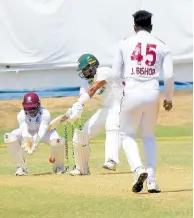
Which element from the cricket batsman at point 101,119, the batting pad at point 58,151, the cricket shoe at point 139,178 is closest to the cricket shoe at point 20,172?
the batting pad at point 58,151

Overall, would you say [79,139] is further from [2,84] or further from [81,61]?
[2,84]

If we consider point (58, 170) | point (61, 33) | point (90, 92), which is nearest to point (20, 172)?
point (58, 170)

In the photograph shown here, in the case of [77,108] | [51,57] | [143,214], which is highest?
[51,57]

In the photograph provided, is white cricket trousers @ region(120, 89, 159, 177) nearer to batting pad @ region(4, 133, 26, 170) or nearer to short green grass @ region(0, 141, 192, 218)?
short green grass @ region(0, 141, 192, 218)

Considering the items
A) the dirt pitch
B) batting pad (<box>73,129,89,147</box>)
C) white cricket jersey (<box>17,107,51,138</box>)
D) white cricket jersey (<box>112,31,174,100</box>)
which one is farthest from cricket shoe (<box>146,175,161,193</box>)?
the dirt pitch

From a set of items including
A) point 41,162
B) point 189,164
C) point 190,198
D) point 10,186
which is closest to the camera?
point 190,198

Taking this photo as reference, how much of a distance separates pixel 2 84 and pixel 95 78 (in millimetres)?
11549

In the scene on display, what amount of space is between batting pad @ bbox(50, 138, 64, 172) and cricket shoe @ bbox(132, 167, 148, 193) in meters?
2.38

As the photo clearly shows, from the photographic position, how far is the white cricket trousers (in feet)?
30.9

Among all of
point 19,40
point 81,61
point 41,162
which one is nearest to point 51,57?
point 19,40

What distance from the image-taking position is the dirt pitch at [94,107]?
1977 cm

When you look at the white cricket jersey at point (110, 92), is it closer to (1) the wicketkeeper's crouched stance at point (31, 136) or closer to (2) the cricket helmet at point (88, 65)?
(2) the cricket helmet at point (88, 65)

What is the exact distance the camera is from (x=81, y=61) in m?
11.6

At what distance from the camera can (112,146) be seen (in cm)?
1162
